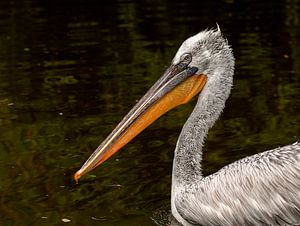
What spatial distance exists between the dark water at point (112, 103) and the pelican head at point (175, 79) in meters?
0.65

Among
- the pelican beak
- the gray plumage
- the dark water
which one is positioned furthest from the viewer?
the dark water

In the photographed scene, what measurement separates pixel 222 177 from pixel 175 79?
903 millimetres

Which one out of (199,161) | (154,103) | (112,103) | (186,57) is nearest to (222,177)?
(199,161)

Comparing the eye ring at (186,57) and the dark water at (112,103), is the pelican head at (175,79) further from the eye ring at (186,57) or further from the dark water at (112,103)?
the dark water at (112,103)

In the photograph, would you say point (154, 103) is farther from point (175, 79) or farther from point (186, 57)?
point (186, 57)

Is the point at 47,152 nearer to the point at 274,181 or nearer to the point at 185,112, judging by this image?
the point at 185,112

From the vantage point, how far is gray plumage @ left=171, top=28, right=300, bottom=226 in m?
4.69

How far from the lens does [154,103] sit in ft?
17.6

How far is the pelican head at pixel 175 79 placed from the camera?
17.5 feet

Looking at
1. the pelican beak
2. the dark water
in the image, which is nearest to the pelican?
the pelican beak

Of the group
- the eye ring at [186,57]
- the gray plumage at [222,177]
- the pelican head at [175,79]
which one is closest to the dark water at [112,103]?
the gray plumage at [222,177]

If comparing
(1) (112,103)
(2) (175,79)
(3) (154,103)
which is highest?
(2) (175,79)

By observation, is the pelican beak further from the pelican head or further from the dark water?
the dark water

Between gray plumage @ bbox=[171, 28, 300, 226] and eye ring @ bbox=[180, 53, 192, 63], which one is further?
eye ring @ bbox=[180, 53, 192, 63]
